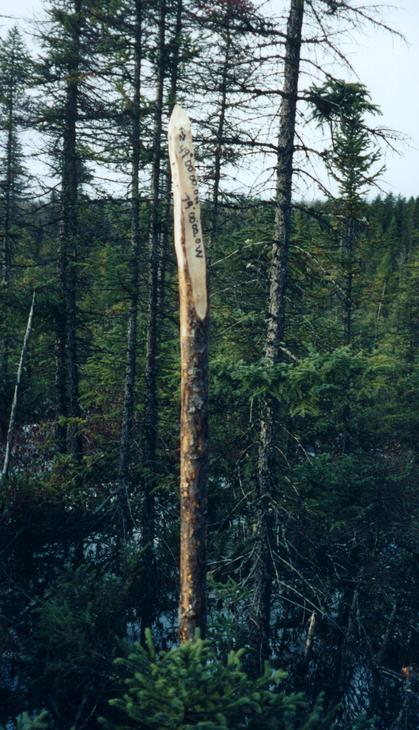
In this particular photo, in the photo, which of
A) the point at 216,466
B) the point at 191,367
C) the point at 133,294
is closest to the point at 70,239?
the point at 133,294

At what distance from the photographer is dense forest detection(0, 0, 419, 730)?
6293 millimetres

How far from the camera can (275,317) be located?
7508mm

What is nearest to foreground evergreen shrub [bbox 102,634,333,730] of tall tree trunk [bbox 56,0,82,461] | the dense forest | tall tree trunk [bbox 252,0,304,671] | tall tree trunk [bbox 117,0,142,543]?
the dense forest

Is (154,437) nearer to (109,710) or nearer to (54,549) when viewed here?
(54,549)

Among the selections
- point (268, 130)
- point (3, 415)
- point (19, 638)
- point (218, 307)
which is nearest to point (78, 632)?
point (19, 638)

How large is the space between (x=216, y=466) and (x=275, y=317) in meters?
4.88

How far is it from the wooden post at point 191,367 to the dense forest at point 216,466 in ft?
1.89

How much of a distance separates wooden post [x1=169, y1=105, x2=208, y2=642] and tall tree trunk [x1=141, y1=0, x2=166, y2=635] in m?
5.52

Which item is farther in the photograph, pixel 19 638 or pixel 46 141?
pixel 46 141

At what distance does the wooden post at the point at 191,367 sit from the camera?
15.7ft

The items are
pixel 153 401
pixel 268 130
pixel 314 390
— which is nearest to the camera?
pixel 314 390

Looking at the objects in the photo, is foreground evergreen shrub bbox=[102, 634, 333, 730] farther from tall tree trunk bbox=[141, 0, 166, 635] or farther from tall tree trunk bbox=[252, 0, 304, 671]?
tall tree trunk bbox=[141, 0, 166, 635]

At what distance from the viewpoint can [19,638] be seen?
788cm

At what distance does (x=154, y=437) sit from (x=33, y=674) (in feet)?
19.2
